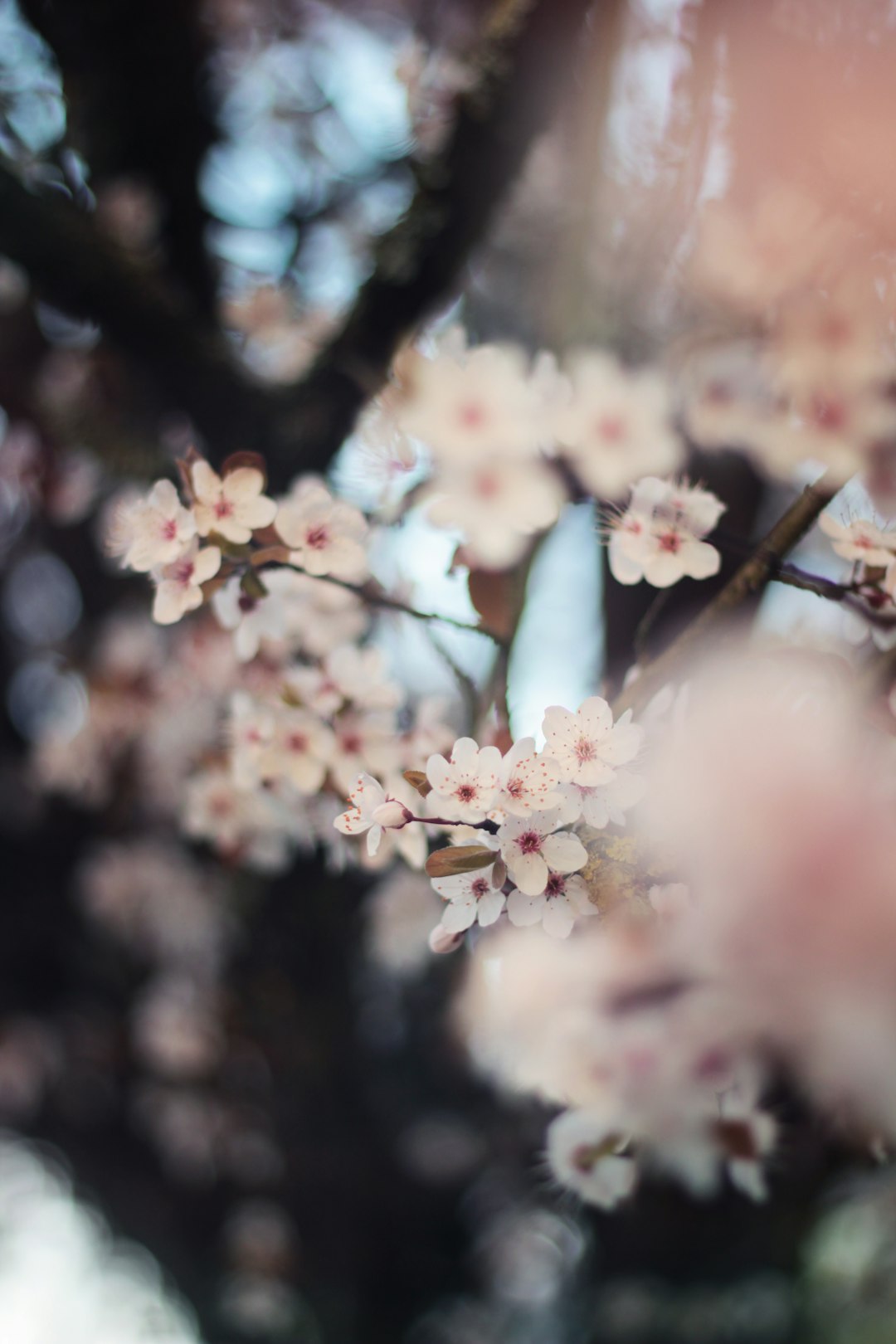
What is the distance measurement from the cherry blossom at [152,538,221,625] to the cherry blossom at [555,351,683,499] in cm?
27

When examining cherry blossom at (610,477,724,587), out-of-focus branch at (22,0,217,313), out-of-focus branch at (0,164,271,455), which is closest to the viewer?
cherry blossom at (610,477,724,587)

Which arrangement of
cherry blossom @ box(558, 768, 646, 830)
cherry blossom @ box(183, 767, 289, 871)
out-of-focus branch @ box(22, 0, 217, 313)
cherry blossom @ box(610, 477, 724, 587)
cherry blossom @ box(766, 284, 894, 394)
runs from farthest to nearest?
out-of-focus branch @ box(22, 0, 217, 313) → cherry blossom @ box(183, 767, 289, 871) → cherry blossom @ box(766, 284, 894, 394) → cherry blossom @ box(610, 477, 724, 587) → cherry blossom @ box(558, 768, 646, 830)

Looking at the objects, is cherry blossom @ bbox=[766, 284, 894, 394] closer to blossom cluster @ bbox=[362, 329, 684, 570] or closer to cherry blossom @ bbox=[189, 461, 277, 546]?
blossom cluster @ bbox=[362, 329, 684, 570]

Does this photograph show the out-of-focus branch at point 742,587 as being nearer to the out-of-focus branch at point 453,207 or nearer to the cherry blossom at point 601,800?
the cherry blossom at point 601,800

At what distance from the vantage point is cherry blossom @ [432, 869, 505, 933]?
447 mm

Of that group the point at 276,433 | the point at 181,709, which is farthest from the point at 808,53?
the point at 181,709

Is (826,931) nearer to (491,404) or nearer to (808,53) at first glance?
(491,404)

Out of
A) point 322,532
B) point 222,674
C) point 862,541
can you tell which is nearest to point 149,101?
point 222,674

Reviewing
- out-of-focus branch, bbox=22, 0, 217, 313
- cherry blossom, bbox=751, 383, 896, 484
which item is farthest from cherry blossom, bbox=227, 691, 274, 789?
out-of-focus branch, bbox=22, 0, 217, 313

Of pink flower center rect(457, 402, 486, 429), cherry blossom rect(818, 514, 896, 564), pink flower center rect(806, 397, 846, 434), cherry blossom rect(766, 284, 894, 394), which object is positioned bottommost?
pink flower center rect(457, 402, 486, 429)

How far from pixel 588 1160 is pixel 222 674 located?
790 millimetres

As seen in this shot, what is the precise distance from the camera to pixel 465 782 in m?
0.45

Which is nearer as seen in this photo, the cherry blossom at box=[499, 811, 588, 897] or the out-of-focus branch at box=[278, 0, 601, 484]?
the cherry blossom at box=[499, 811, 588, 897]

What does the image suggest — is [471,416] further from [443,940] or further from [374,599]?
[443,940]
